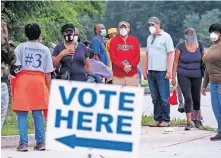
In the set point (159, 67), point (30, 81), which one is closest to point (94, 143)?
point (30, 81)

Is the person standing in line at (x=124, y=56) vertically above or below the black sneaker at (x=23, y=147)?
above

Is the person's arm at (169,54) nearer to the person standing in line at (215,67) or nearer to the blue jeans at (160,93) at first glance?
the blue jeans at (160,93)

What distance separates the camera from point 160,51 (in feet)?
42.3

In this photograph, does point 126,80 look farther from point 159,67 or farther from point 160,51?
point 160,51

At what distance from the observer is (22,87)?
32.5 feet

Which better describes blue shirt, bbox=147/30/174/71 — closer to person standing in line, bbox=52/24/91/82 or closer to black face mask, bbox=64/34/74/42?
person standing in line, bbox=52/24/91/82

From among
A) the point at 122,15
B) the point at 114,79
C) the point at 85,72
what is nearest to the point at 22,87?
the point at 85,72

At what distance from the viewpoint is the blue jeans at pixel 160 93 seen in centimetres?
1298

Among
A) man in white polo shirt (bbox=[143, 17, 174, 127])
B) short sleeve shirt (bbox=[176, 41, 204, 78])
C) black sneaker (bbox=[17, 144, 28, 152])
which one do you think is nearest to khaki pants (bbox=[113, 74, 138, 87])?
man in white polo shirt (bbox=[143, 17, 174, 127])

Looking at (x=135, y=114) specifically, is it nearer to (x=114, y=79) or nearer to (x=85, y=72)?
(x=85, y=72)

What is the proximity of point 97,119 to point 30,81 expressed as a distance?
13.5 ft

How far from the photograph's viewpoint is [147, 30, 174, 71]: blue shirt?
12891 millimetres

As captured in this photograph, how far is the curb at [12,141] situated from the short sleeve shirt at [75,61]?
107cm

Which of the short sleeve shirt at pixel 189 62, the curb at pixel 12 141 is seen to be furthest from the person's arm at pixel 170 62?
the curb at pixel 12 141
